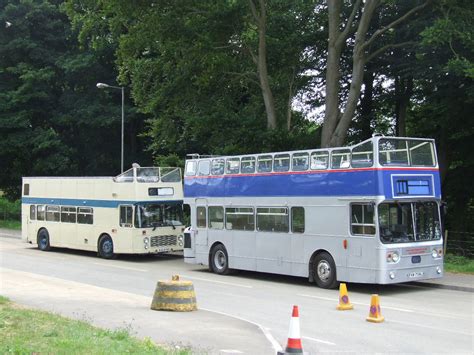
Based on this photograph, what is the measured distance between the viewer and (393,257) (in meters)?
15.9

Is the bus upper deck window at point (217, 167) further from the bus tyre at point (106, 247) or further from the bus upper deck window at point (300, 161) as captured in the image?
the bus tyre at point (106, 247)

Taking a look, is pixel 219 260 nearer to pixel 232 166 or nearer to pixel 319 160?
pixel 232 166

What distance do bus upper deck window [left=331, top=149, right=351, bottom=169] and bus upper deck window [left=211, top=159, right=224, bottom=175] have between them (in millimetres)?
5053

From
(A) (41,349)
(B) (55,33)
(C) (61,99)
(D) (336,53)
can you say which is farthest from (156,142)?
(A) (41,349)

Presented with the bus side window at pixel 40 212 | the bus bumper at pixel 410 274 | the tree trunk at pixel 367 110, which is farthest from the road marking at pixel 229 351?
the tree trunk at pixel 367 110

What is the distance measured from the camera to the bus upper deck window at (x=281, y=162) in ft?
61.7

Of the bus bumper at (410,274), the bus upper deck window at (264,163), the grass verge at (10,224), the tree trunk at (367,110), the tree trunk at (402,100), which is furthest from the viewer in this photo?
the grass verge at (10,224)

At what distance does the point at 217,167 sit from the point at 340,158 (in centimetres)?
561

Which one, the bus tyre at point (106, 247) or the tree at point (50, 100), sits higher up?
the tree at point (50, 100)

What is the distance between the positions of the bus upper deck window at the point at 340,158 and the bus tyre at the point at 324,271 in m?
2.47

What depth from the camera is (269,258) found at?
19.1 metres

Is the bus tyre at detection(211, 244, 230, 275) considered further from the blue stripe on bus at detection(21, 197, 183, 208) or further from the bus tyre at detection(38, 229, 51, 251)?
the bus tyre at detection(38, 229, 51, 251)

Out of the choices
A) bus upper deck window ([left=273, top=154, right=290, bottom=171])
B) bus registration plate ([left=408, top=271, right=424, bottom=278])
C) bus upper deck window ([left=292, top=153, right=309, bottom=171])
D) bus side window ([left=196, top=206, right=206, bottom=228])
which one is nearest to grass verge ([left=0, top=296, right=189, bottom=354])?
bus registration plate ([left=408, top=271, right=424, bottom=278])

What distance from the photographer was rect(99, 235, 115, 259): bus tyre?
2661 centimetres
